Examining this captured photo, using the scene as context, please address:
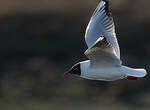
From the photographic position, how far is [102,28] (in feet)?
18.8

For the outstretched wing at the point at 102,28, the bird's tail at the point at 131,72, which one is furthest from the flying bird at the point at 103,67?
the outstretched wing at the point at 102,28

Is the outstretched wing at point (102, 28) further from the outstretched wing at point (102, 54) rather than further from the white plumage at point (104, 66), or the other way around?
the outstretched wing at point (102, 54)

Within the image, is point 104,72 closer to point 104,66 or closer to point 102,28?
point 104,66

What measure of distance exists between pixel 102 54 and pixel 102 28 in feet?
1.77

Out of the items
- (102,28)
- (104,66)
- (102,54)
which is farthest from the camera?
(102,28)

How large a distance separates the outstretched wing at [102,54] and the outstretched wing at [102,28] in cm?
28

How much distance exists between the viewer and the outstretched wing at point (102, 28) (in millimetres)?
5676

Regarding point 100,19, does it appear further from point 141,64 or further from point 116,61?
point 141,64

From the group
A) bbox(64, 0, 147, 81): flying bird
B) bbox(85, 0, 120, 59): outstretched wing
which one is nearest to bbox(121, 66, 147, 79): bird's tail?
bbox(64, 0, 147, 81): flying bird

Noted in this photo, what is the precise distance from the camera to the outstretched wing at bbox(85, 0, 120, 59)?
5.68 metres

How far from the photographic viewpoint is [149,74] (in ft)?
27.7

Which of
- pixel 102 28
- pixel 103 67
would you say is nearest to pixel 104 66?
pixel 103 67

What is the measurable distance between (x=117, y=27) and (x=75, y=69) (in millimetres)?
3725

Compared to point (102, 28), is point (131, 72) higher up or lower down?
lower down
